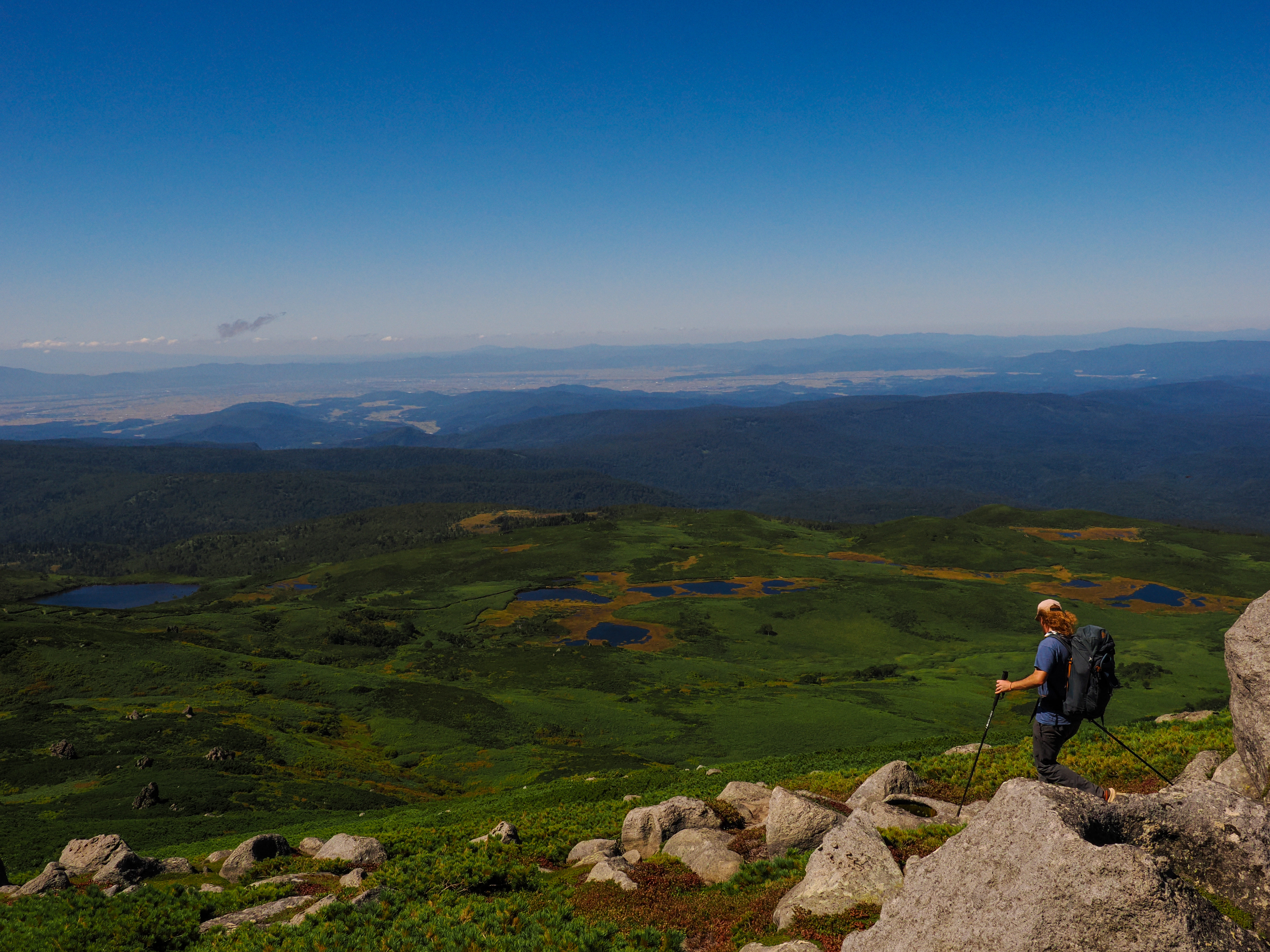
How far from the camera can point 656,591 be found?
196 meters

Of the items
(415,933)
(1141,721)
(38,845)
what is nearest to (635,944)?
(415,933)

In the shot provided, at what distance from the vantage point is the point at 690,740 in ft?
257

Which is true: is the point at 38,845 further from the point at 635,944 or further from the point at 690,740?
the point at 690,740

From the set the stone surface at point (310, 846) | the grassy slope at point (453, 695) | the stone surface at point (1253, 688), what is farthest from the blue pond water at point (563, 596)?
the stone surface at point (1253, 688)

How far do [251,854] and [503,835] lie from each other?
1193 centimetres

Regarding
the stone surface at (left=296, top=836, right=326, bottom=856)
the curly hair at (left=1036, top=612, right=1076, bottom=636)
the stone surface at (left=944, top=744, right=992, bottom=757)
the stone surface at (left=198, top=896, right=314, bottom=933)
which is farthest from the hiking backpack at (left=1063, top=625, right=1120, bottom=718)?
the stone surface at (left=296, top=836, right=326, bottom=856)

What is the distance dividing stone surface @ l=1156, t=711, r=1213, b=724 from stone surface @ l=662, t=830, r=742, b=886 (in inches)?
1002

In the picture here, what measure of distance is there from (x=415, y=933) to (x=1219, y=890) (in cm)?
1736

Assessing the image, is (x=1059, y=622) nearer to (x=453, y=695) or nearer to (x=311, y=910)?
(x=311, y=910)

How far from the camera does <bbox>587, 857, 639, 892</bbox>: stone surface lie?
20.0m

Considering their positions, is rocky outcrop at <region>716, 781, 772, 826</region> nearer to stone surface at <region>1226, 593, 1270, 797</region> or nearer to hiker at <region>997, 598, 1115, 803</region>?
hiker at <region>997, 598, 1115, 803</region>

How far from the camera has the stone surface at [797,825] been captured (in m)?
20.6

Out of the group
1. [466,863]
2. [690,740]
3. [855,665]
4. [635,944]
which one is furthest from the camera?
[855,665]

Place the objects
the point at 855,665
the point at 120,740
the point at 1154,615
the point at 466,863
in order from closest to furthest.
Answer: the point at 466,863 < the point at 120,740 < the point at 855,665 < the point at 1154,615
